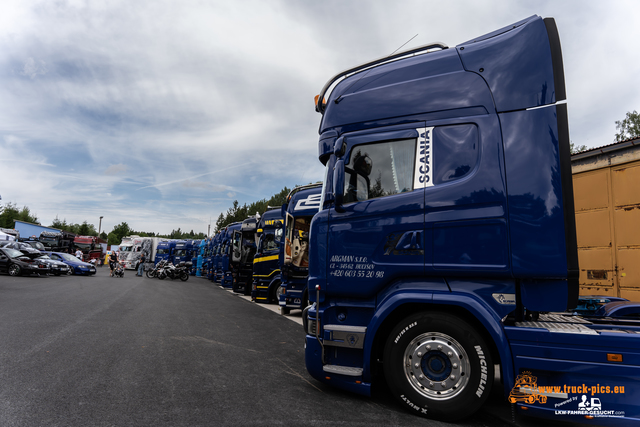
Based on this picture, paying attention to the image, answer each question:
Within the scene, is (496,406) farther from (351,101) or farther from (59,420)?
(59,420)

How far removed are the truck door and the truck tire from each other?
53 centimetres

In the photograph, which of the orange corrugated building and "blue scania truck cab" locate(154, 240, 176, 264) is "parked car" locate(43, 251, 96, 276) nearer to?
"blue scania truck cab" locate(154, 240, 176, 264)

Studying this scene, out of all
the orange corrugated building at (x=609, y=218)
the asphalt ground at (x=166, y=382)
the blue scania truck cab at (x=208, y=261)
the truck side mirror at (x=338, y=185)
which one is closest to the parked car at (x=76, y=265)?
the blue scania truck cab at (x=208, y=261)

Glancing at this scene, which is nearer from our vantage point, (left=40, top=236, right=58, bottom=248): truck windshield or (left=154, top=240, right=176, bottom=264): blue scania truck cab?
(left=40, top=236, right=58, bottom=248): truck windshield

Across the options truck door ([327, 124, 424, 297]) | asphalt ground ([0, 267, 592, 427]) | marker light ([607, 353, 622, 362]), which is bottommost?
asphalt ground ([0, 267, 592, 427])

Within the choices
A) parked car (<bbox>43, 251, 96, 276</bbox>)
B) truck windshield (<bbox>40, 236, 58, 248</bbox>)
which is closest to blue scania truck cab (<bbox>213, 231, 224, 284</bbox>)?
parked car (<bbox>43, 251, 96, 276</bbox>)

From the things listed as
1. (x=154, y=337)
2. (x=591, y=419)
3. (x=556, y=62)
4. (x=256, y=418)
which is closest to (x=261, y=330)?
(x=154, y=337)

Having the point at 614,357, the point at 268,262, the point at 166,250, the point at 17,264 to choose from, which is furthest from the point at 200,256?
the point at 614,357

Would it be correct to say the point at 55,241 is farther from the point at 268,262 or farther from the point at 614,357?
the point at 614,357

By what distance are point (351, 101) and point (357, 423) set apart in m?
3.40

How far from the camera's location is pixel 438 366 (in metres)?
3.48

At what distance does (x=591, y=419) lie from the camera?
3.02 m

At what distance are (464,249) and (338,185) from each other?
58.0 inches

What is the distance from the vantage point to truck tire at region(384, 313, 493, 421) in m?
3.32
